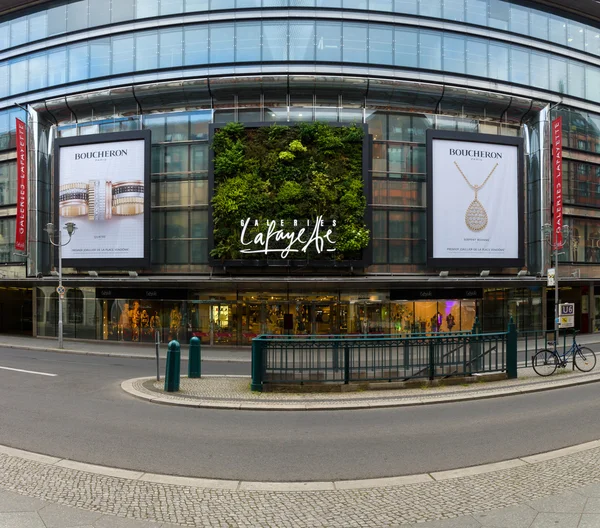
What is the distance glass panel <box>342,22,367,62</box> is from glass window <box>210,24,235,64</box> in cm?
649

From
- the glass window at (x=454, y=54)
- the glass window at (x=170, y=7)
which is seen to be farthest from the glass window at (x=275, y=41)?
the glass window at (x=454, y=54)

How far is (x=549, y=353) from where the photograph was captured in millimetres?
14031

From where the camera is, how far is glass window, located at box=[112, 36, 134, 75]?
27.5 meters

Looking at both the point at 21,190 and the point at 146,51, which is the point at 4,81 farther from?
the point at 146,51

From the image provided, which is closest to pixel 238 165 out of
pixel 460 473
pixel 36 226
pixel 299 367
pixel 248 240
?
pixel 248 240

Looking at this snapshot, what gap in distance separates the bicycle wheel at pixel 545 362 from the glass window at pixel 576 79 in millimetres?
23744

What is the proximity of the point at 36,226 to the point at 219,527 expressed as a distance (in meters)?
28.5

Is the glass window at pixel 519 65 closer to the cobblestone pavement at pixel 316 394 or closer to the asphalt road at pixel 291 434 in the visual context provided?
the cobblestone pavement at pixel 316 394

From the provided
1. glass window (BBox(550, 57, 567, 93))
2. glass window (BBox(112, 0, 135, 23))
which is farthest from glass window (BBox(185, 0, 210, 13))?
glass window (BBox(550, 57, 567, 93))

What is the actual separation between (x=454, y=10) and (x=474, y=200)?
11.7 metres

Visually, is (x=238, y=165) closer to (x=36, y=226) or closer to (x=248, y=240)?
(x=248, y=240)

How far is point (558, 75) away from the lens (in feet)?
98.0

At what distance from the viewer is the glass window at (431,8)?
2725cm

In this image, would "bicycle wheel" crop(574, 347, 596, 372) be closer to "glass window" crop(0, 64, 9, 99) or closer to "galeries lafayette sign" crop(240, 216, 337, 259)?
"galeries lafayette sign" crop(240, 216, 337, 259)
